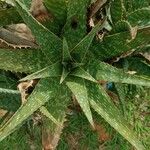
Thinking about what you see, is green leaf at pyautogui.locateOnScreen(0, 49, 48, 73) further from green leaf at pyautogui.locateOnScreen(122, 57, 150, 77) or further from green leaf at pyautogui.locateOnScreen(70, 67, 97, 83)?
green leaf at pyautogui.locateOnScreen(122, 57, 150, 77)

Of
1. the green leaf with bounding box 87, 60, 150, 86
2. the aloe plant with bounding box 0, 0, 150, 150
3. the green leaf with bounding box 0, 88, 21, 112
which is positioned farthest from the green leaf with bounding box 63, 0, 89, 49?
the green leaf with bounding box 0, 88, 21, 112

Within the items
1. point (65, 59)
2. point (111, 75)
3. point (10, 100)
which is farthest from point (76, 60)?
point (10, 100)

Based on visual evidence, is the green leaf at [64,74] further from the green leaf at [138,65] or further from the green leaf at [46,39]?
the green leaf at [138,65]

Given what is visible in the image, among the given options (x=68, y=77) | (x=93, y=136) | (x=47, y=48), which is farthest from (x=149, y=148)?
(x=47, y=48)

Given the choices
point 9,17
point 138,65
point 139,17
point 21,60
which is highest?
point 9,17

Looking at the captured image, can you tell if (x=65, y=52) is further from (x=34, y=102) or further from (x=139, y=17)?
(x=139, y=17)

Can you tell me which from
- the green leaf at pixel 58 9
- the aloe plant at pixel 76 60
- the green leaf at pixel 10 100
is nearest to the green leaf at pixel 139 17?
the aloe plant at pixel 76 60
